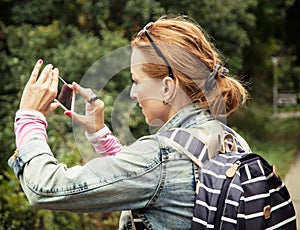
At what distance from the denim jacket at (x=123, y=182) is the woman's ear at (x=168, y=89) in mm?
158

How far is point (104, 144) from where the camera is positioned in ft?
7.68

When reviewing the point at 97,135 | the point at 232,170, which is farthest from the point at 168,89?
the point at 97,135

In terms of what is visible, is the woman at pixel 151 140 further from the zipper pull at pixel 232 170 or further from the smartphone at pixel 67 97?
the smartphone at pixel 67 97

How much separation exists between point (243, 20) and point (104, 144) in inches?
411

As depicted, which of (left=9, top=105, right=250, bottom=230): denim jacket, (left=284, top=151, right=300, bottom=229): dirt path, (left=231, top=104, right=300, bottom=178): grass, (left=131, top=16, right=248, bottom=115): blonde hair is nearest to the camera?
(left=9, top=105, right=250, bottom=230): denim jacket

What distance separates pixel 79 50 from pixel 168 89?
6.46m

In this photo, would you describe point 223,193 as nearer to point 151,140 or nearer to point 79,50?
point 151,140

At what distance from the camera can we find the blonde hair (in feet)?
5.98

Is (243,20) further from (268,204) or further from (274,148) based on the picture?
(268,204)

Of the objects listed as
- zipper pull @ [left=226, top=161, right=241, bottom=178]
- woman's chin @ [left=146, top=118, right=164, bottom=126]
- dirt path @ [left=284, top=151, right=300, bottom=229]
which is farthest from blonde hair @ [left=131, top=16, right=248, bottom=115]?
dirt path @ [left=284, top=151, right=300, bottom=229]

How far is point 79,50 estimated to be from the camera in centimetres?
817

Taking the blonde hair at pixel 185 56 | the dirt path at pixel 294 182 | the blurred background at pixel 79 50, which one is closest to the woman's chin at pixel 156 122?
the blonde hair at pixel 185 56

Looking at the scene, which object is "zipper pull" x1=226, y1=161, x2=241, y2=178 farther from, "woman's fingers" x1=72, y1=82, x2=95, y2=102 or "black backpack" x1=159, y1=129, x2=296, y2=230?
"woman's fingers" x1=72, y1=82, x2=95, y2=102

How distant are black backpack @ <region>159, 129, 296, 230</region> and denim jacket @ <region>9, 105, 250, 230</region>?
4 centimetres
